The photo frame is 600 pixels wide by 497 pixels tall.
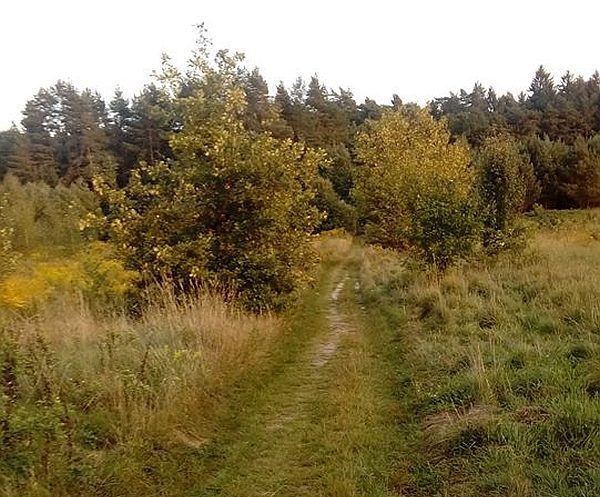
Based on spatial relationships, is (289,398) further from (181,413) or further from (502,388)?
(502,388)

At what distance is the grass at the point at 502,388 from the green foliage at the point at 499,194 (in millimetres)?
4719

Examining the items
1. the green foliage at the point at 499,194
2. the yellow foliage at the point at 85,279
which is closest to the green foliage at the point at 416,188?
the green foliage at the point at 499,194

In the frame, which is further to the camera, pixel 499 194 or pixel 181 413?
pixel 499 194

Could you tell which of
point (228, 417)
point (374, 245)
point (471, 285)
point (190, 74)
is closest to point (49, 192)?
point (374, 245)

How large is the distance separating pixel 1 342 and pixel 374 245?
27.5m

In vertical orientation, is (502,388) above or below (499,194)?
below

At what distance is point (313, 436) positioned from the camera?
6.53 m

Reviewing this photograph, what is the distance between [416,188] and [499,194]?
334cm

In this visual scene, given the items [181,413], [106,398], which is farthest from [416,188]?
[106,398]

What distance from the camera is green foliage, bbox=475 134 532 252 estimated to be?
18.9 meters

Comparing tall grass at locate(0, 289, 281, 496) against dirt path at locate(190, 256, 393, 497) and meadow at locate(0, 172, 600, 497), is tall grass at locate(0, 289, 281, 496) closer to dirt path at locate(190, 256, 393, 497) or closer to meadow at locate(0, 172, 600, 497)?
meadow at locate(0, 172, 600, 497)

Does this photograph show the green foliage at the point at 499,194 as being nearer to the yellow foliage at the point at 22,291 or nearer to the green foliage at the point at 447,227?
the green foliage at the point at 447,227

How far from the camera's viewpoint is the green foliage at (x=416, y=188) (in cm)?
1784

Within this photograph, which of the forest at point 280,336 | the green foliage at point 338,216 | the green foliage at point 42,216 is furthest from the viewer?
the green foliage at point 338,216
